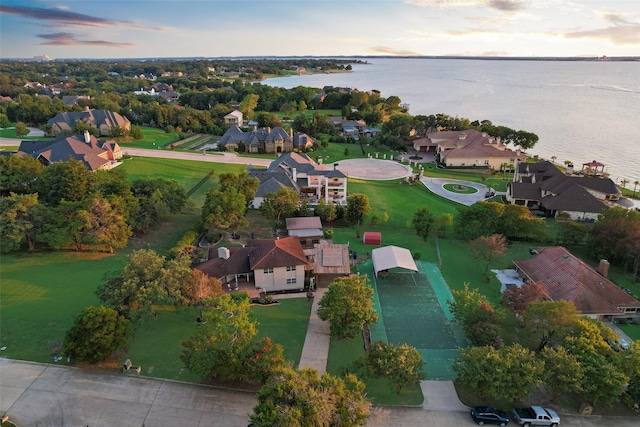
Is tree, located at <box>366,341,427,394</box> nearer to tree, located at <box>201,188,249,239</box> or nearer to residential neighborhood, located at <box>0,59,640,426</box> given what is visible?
residential neighborhood, located at <box>0,59,640,426</box>

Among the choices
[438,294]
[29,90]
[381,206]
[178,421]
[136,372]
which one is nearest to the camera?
[178,421]

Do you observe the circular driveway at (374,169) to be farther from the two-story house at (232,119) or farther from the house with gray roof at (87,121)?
the house with gray roof at (87,121)

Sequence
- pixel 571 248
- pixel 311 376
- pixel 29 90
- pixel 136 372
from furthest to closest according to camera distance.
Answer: pixel 29 90
pixel 571 248
pixel 136 372
pixel 311 376

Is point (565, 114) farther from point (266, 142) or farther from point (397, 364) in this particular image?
point (397, 364)

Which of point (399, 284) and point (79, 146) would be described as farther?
point (79, 146)

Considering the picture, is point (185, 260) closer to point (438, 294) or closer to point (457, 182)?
point (438, 294)

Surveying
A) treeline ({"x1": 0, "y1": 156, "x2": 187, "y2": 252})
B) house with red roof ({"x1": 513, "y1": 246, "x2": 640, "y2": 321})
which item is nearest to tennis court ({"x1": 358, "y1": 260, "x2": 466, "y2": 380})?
house with red roof ({"x1": 513, "y1": 246, "x2": 640, "y2": 321})

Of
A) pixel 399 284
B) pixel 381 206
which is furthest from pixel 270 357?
pixel 381 206
